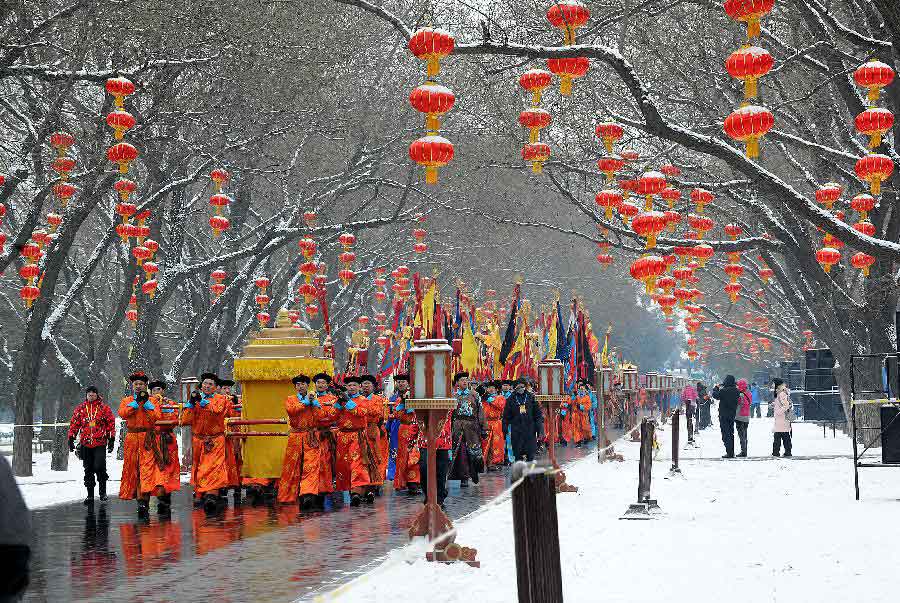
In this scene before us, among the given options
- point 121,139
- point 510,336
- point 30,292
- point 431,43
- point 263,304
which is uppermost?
point 121,139

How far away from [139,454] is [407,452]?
423 centimetres

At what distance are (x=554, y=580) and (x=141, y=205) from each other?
19982mm

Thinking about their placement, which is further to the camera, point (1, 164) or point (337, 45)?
point (337, 45)

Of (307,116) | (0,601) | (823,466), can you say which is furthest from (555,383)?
(0,601)

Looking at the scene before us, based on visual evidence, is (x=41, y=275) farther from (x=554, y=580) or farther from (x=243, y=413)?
(x=554, y=580)

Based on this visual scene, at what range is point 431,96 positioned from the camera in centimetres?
1495

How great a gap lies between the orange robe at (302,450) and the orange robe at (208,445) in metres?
0.85

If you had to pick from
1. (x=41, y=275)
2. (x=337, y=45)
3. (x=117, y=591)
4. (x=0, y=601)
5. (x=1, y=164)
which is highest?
(x=337, y=45)

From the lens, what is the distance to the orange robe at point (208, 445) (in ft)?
53.4

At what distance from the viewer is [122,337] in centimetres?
4394

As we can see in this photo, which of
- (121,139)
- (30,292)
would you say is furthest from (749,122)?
(30,292)

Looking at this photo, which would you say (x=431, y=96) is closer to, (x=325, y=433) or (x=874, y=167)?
(x=325, y=433)

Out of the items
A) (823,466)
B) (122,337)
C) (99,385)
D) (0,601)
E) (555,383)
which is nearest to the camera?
(0,601)

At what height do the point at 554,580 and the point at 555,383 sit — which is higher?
the point at 555,383
